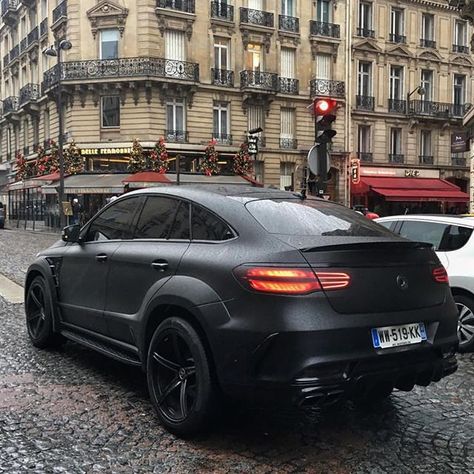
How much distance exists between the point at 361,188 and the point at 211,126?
32.2ft

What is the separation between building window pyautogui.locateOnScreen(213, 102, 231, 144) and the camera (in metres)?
32.7

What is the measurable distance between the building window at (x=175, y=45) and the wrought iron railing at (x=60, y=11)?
6.01 m

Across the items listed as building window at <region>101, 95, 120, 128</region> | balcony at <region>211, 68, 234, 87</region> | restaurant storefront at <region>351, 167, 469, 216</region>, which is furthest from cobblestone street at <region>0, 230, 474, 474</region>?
restaurant storefront at <region>351, 167, 469, 216</region>

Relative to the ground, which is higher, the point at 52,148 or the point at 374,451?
the point at 52,148

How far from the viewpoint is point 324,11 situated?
35.4m

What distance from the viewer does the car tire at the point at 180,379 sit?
11.2ft

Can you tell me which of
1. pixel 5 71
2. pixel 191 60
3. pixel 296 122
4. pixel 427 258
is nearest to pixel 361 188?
pixel 296 122

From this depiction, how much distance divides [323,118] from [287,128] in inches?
1029

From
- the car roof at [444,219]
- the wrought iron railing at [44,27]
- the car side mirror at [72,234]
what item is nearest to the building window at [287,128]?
the wrought iron railing at [44,27]

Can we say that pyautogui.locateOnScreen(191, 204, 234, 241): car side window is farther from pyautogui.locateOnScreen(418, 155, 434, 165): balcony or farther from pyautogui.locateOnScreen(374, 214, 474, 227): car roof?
pyautogui.locateOnScreen(418, 155, 434, 165): balcony

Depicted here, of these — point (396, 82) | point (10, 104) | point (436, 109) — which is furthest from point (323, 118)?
point (10, 104)

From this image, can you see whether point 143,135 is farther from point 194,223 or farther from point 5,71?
point 194,223

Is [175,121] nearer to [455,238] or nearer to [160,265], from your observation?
[455,238]

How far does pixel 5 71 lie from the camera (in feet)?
147
